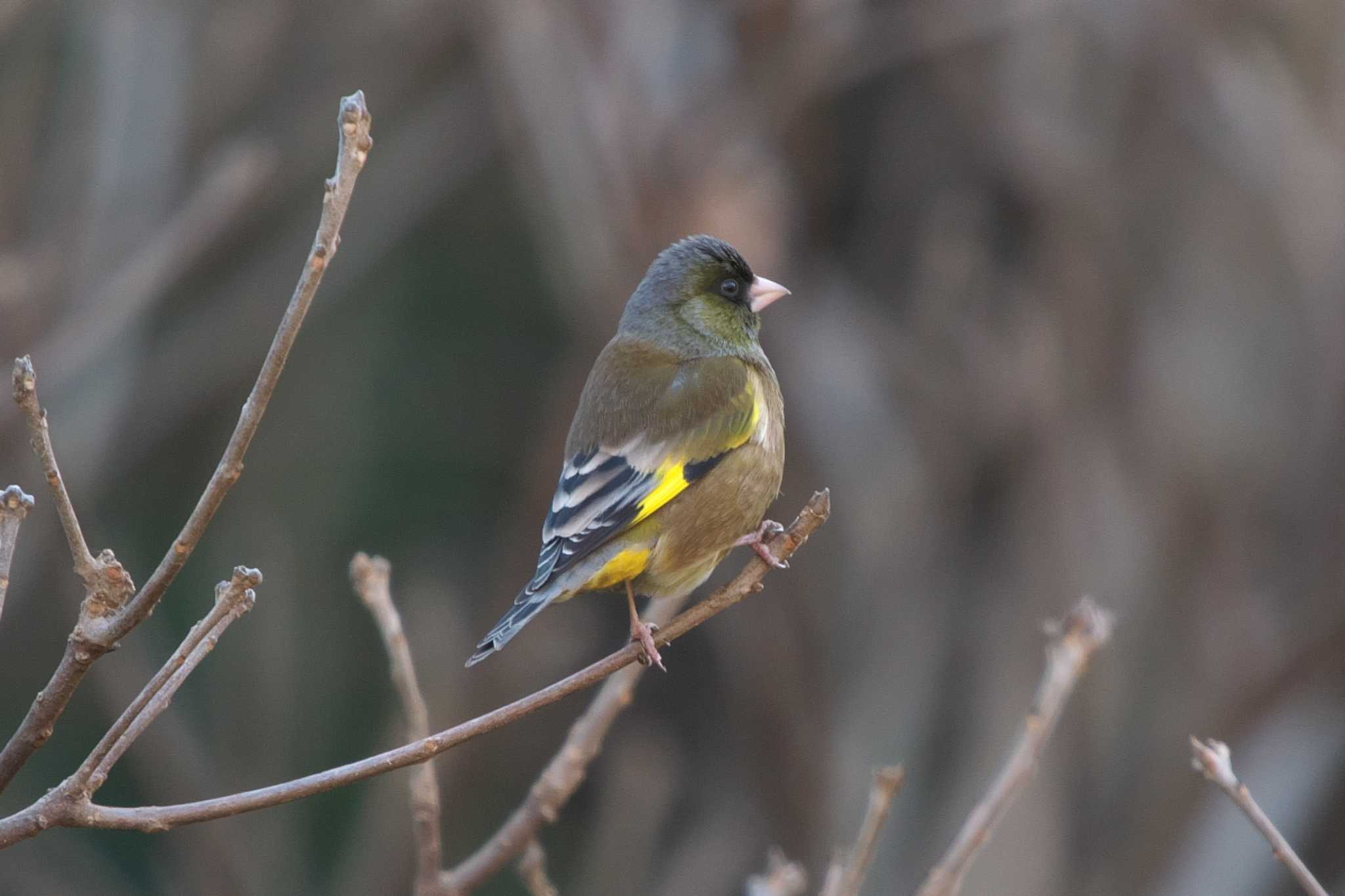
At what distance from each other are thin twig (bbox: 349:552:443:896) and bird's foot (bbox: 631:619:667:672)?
408mm

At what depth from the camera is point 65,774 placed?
23.0 feet

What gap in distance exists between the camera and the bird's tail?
280cm

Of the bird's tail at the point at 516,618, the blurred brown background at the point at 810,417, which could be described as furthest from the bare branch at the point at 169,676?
the blurred brown background at the point at 810,417

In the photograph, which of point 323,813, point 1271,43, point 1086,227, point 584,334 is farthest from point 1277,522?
point 323,813

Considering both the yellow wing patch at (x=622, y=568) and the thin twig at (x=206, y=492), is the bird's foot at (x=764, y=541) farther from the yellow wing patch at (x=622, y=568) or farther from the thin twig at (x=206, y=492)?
the thin twig at (x=206, y=492)

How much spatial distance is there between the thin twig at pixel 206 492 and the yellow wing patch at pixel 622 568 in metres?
1.51

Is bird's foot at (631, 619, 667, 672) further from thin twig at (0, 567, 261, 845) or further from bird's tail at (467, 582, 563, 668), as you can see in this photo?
thin twig at (0, 567, 261, 845)

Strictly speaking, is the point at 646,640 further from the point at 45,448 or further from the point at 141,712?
the point at 45,448

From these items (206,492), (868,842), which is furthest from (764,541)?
(206,492)

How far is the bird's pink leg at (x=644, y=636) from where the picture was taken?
109 inches

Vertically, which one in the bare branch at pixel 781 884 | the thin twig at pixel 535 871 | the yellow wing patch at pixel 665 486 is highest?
the yellow wing patch at pixel 665 486

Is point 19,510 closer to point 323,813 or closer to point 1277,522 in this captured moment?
point 1277,522

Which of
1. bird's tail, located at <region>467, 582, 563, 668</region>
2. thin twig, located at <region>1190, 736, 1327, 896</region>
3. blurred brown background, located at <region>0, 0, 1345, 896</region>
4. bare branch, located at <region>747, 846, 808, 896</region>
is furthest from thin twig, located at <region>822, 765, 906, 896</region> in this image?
blurred brown background, located at <region>0, 0, 1345, 896</region>

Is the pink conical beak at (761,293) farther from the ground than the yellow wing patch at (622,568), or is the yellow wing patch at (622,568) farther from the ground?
the pink conical beak at (761,293)
